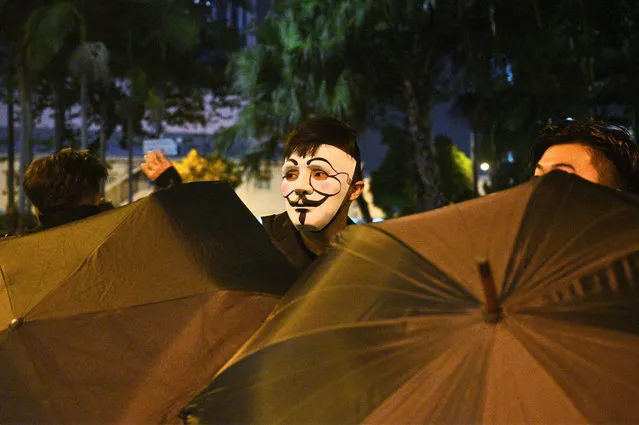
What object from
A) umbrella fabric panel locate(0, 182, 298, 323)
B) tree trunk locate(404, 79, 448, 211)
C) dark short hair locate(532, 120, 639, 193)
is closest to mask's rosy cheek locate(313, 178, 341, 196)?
umbrella fabric panel locate(0, 182, 298, 323)

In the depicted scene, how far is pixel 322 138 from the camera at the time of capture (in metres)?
3.32

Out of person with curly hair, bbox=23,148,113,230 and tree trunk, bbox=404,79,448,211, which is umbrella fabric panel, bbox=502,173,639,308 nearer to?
person with curly hair, bbox=23,148,113,230

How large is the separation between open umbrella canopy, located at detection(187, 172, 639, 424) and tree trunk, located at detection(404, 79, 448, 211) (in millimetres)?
17158

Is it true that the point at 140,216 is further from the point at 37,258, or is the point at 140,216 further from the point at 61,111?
the point at 61,111

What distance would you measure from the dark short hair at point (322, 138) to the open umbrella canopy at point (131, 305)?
0.69 meters

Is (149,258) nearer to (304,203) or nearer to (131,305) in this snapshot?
(131,305)

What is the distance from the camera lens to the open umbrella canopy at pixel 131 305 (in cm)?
226

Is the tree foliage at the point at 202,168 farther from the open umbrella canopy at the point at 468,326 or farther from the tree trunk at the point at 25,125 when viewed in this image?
the open umbrella canopy at the point at 468,326

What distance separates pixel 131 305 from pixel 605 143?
150 centimetres

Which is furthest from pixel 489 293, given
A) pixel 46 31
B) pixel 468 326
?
pixel 46 31

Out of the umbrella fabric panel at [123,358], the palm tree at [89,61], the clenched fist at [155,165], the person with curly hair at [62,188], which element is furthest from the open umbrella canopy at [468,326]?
the palm tree at [89,61]

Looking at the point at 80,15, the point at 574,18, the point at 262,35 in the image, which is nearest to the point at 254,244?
the point at 574,18

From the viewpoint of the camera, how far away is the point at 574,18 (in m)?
17.5

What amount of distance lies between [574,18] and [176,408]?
55.2ft
